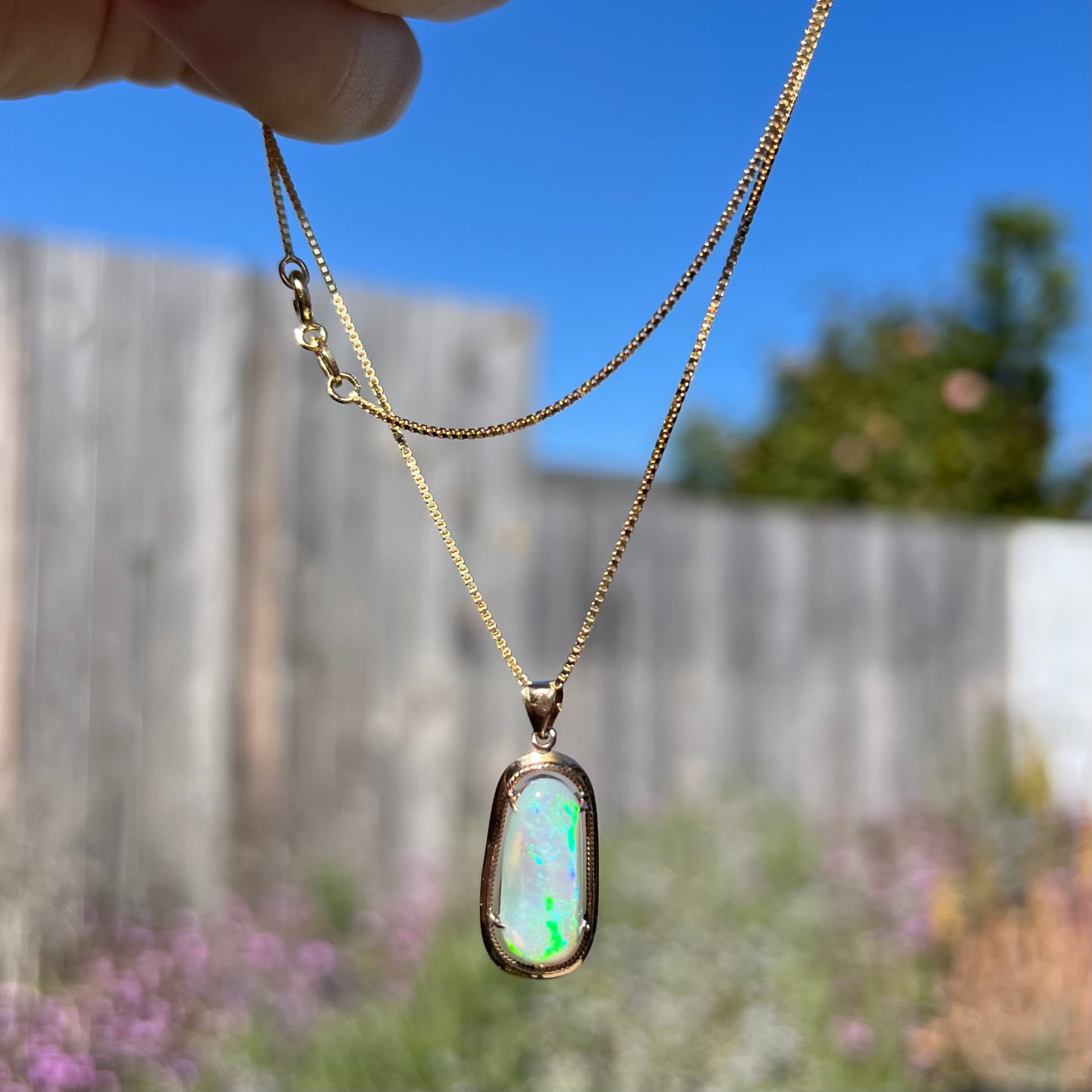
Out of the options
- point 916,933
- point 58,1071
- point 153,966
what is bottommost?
point 58,1071

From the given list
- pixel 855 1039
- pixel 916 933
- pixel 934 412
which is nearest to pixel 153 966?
pixel 855 1039

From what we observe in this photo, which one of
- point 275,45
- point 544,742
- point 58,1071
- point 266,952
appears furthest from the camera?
point 266,952

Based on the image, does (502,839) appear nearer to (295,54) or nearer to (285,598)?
(295,54)

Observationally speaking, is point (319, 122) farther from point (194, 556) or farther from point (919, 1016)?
point (919, 1016)

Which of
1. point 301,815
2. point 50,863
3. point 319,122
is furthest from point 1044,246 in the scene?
point 319,122

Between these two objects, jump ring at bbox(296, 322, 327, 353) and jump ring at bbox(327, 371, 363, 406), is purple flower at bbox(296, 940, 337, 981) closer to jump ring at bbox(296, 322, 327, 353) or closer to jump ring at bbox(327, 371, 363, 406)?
jump ring at bbox(327, 371, 363, 406)
